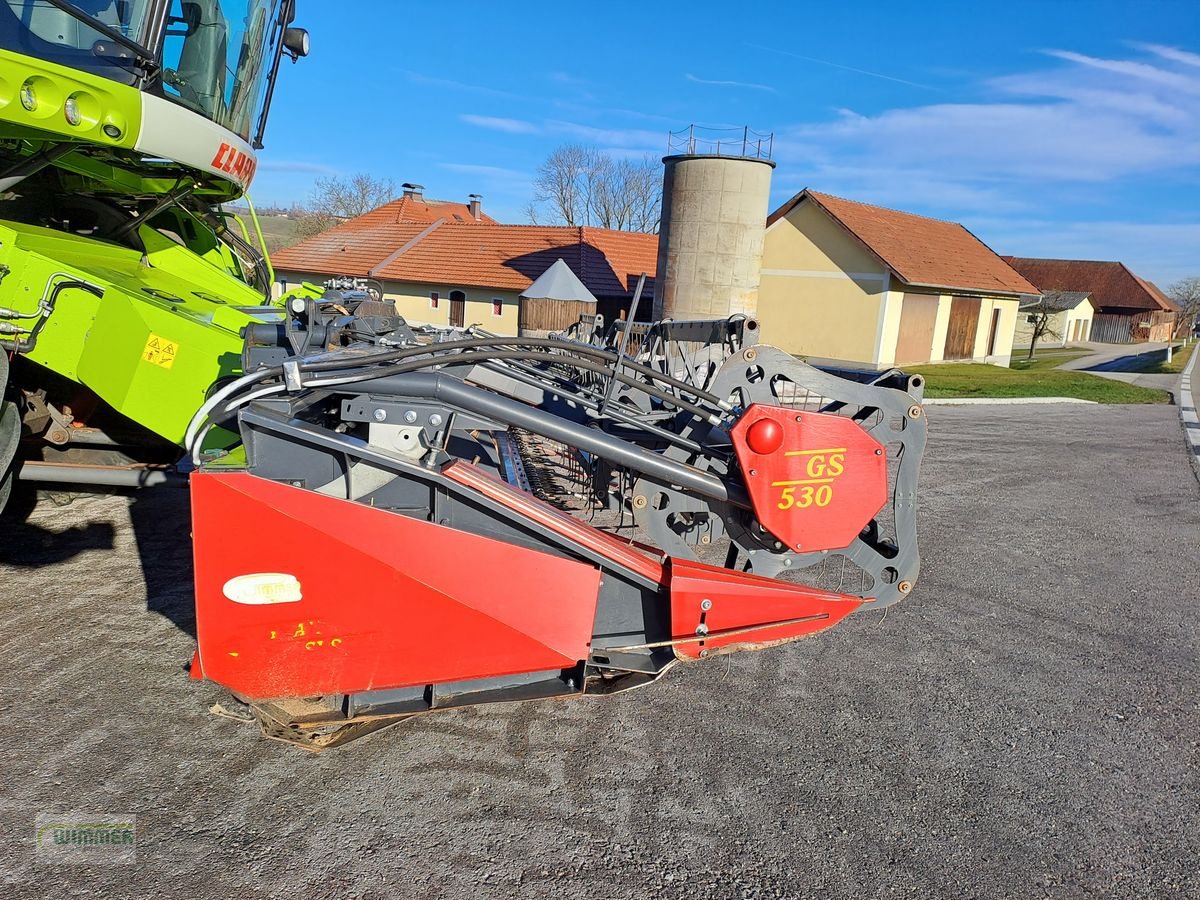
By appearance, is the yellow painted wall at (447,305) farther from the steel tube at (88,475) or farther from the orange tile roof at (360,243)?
the steel tube at (88,475)

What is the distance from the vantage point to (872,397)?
3062 mm

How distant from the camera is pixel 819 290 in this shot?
23734 millimetres

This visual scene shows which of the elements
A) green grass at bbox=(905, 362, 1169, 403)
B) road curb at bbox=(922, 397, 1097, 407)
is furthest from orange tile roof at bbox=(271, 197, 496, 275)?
road curb at bbox=(922, 397, 1097, 407)

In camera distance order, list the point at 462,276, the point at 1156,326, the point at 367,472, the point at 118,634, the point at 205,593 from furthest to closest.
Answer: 1. the point at 1156,326
2. the point at 462,276
3. the point at 118,634
4. the point at 367,472
5. the point at 205,593

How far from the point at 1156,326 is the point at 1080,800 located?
196 feet

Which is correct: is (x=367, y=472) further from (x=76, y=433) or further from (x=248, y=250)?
(x=248, y=250)

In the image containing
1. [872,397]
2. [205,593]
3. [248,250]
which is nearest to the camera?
[205,593]

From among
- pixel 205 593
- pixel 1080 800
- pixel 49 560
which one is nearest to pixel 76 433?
pixel 49 560

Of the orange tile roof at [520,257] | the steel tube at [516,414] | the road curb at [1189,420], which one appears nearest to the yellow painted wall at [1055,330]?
the road curb at [1189,420]

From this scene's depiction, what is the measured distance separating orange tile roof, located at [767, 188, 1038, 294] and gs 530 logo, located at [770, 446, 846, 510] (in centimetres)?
2084

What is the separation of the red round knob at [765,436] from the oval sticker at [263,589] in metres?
1.51

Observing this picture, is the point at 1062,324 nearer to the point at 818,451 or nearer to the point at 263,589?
the point at 818,451

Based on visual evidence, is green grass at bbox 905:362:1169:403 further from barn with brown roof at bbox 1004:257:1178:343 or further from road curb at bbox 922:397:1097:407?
barn with brown roof at bbox 1004:257:1178:343

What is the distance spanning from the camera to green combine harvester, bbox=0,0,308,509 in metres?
3.09
